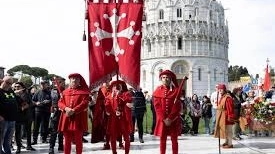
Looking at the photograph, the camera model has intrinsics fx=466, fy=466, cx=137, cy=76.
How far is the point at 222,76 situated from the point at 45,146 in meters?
77.5

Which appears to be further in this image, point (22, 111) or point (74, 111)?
→ point (22, 111)

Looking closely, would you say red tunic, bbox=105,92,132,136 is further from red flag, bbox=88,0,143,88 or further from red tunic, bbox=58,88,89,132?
red tunic, bbox=58,88,89,132

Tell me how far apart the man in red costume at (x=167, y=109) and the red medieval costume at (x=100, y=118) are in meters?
1.69

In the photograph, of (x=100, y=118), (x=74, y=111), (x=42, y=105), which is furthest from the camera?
(x=42, y=105)

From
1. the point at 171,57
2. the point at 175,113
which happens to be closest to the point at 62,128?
the point at 175,113

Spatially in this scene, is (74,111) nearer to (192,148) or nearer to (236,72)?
(192,148)

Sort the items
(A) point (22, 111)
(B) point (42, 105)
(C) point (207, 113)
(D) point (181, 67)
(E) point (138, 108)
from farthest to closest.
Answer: (D) point (181, 67), (C) point (207, 113), (E) point (138, 108), (B) point (42, 105), (A) point (22, 111)

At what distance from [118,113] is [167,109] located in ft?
3.99

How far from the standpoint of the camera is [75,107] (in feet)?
30.6

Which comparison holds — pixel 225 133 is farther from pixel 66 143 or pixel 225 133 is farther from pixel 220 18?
pixel 220 18

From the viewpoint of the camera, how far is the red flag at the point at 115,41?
36.2 feet

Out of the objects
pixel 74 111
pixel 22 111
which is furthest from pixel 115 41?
pixel 22 111

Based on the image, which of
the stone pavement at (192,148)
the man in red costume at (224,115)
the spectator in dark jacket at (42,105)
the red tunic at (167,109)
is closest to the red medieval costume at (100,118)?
the stone pavement at (192,148)

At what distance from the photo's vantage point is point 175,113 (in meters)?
9.74
